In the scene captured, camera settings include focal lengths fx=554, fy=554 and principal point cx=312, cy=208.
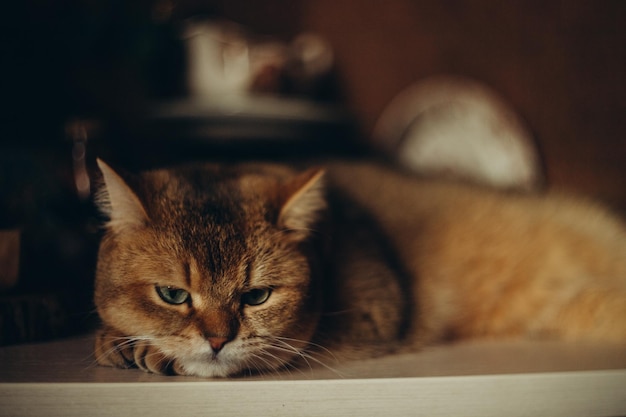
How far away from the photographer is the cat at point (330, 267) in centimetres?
74

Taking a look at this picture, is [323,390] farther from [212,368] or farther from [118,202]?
[118,202]

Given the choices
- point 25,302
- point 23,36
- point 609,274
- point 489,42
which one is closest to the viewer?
point 25,302

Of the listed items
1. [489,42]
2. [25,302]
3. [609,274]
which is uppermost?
[489,42]

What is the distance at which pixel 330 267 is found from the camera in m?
0.94

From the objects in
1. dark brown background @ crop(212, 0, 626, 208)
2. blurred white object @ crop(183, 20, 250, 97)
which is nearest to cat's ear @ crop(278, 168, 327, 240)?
blurred white object @ crop(183, 20, 250, 97)

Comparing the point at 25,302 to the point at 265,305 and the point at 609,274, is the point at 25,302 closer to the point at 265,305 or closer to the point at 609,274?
the point at 265,305

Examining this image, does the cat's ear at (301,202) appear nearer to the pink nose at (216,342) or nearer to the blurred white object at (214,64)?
the pink nose at (216,342)

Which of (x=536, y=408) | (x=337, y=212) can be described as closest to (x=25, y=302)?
(x=337, y=212)

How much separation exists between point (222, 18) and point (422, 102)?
732mm

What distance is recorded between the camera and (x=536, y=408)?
71 cm

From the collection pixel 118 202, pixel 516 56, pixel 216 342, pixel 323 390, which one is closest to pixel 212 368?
pixel 216 342

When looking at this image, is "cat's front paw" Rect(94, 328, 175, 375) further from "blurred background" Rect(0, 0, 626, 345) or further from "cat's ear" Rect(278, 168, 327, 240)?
"cat's ear" Rect(278, 168, 327, 240)

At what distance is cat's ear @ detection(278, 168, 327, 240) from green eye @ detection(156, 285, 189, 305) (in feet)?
0.56

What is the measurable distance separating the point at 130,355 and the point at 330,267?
349 mm
